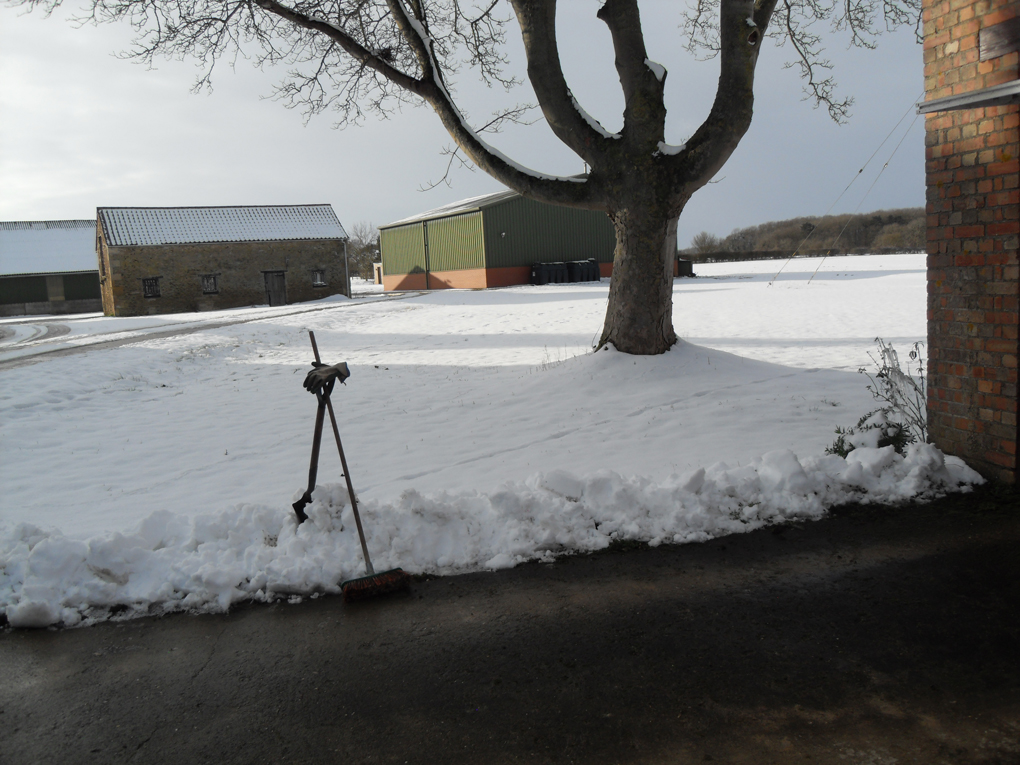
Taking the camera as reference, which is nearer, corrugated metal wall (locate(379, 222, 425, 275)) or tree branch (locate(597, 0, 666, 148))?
tree branch (locate(597, 0, 666, 148))

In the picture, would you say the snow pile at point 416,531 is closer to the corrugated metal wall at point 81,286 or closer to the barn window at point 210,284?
the barn window at point 210,284

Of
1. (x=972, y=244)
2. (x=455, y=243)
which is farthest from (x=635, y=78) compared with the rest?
(x=455, y=243)

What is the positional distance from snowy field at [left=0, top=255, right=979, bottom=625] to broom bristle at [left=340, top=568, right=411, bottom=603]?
0.24 m

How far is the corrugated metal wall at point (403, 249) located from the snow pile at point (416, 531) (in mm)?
37581

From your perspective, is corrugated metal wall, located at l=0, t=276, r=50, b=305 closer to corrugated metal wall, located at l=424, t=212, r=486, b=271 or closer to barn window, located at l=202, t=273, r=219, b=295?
barn window, located at l=202, t=273, r=219, b=295

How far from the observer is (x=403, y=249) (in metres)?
43.3

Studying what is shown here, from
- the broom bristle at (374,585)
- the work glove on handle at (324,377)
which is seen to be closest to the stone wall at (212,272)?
the work glove on handle at (324,377)

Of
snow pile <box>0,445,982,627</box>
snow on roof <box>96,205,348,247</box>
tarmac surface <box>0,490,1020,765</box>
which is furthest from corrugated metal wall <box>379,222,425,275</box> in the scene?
tarmac surface <box>0,490,1020,765</box>

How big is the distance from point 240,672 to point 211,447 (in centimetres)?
483

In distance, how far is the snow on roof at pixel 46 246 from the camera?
43844 mm

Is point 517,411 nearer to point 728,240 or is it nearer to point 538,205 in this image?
point 538,205

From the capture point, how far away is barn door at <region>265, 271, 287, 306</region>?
38875mm

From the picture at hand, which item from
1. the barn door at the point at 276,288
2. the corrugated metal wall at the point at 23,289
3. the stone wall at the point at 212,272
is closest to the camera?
the stone wall at the point at 212,272

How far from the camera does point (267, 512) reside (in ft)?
15.1
